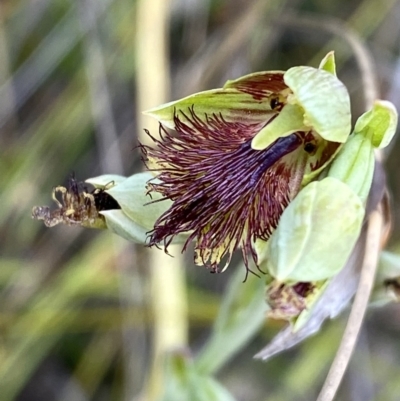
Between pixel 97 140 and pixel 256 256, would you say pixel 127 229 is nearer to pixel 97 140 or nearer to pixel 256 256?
pixel 256 256

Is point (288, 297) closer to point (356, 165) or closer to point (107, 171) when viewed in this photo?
point (356, 165)

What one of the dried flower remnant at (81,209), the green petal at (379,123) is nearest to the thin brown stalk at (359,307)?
the green petal at (379,123)

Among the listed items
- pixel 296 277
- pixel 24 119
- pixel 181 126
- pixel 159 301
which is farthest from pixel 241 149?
pixel 24 119

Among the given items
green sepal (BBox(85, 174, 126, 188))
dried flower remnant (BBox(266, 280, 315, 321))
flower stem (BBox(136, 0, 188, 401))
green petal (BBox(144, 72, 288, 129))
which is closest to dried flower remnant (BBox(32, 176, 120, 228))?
green sepal (BBox(85, 174, 126, 188))

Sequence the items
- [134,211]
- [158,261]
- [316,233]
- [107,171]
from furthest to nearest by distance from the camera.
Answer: [107,171]
[158,261]
[134,211]
[316,233]

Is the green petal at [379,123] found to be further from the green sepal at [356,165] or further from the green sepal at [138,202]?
the green sepal at [138,202]

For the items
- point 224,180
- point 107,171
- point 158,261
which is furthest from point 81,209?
A: point 107,171
